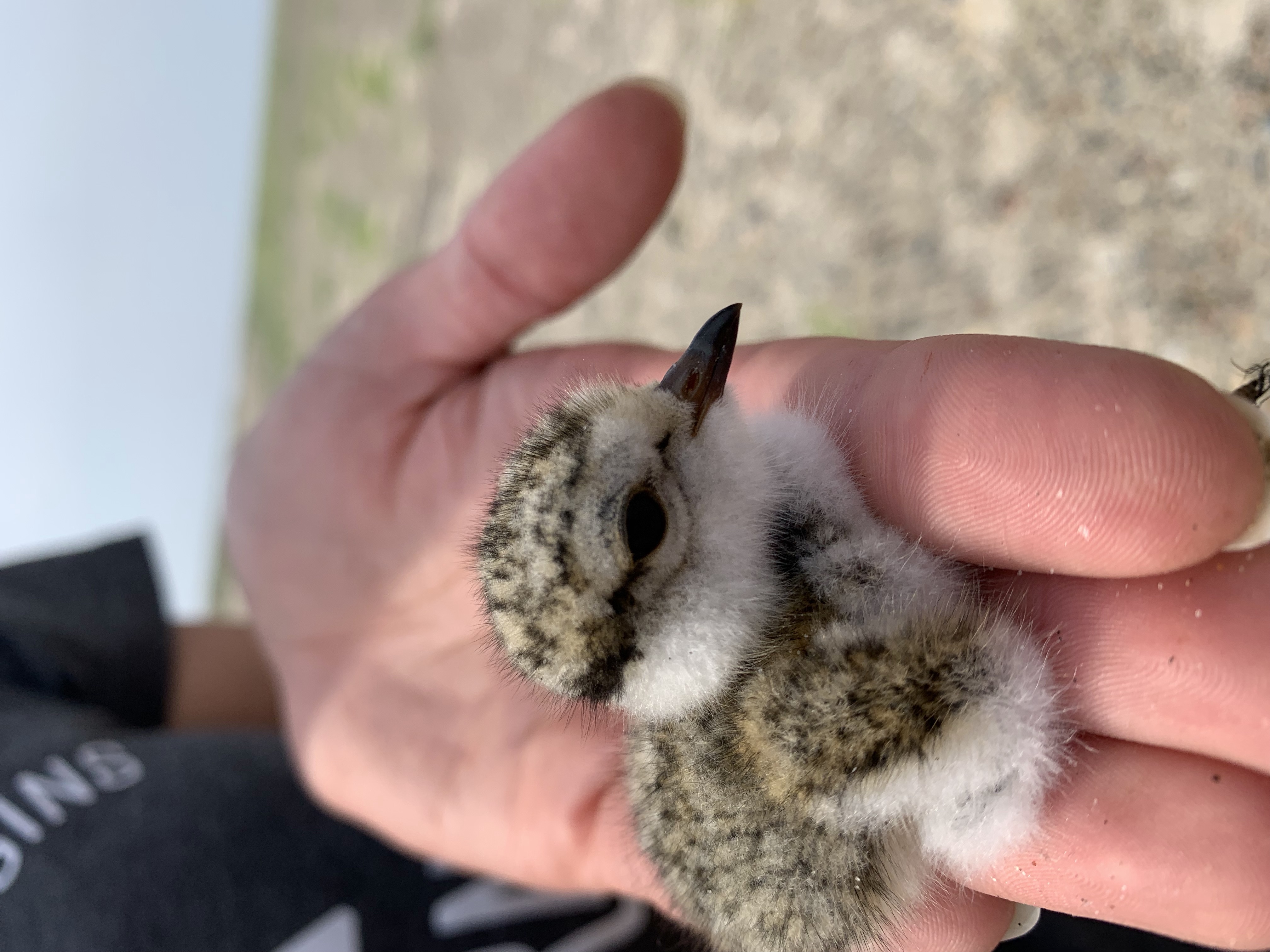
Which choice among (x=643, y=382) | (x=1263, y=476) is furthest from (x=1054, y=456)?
(x=643, y=382)

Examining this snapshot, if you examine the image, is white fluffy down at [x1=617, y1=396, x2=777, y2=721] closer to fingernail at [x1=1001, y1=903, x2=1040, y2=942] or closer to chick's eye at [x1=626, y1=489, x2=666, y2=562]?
chick's eye at [x1=626, y1=489, x2=666, y2=562]

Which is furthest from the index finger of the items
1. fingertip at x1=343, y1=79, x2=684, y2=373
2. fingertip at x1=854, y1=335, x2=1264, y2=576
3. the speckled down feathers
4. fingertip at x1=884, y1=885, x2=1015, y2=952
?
fingertip at x1=343, y1=79, x2=684, y2=373

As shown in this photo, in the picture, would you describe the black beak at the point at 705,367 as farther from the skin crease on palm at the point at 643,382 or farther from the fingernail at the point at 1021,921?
the fingernail at the point at 1021,921

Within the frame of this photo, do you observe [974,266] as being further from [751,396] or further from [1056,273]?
[751,396]

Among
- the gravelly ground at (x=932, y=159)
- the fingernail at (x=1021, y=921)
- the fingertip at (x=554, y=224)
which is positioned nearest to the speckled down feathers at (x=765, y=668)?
the fingernail at (x=1021, y=921)

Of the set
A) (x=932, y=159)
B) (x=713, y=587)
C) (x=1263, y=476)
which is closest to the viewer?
(x=1263, y=476)

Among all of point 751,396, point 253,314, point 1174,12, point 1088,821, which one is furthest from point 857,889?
point 253,314

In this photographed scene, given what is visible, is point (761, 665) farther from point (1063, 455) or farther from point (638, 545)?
point (1063, 455)
